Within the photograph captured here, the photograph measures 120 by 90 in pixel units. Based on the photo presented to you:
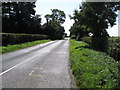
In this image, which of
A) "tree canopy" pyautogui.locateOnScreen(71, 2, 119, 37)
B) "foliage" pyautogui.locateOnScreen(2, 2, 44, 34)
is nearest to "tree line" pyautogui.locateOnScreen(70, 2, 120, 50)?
"tree canopy" pyautogui.locateOnScreen(71, 2, 119, 37)

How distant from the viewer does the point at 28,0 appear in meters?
70.1

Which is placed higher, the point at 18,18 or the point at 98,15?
the point at 18,18

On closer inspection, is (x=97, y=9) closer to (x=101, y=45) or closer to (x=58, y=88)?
(x=101, y=45)

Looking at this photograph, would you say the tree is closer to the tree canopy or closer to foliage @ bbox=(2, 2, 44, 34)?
foliage @ bbox=(2, 2, 44, 34)

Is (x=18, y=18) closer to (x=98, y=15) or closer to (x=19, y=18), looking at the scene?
(x=19, y=18)

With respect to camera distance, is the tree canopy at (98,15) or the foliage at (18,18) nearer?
the tree canopy at (98,15)

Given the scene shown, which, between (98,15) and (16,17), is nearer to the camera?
(98,15)

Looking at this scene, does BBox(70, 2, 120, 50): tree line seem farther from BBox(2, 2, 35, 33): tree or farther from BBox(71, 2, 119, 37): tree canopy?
BBox(2, 2, 35, 33): tree

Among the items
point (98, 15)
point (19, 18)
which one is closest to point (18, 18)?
point (19, 18)

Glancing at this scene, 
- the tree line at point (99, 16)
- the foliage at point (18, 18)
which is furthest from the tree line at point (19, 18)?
the tree line at point (99, 16)

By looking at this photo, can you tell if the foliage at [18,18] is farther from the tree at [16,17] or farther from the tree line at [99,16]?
the tree line at [99,16]

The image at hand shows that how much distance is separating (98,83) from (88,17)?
23690 mm

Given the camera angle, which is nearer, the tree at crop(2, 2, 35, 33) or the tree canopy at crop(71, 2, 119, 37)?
the tree canopy at crop(71, 2, 119, 37)

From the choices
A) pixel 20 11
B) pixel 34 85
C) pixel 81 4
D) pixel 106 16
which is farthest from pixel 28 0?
pixel 34 85
